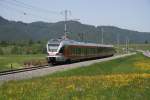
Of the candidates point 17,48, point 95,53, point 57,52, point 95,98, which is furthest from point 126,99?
point 17,48

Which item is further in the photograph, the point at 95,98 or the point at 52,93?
the point at 52,93

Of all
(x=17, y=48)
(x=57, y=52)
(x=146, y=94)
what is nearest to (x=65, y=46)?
(x=57, y=52)

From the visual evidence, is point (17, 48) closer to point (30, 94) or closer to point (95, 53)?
point (95, 53)

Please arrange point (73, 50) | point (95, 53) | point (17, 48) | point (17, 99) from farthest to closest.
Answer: point (17, 48) → point (95, 53) → point (73, 50) → point (17, 99)

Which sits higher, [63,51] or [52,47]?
[52,47]

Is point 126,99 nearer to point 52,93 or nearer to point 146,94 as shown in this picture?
point 146,94

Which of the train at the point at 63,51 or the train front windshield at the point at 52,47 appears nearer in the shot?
the train at the point at 63,51

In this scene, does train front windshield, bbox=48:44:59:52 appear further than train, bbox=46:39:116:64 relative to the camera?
Yes

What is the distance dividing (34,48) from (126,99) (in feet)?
350

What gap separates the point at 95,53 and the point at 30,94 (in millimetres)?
62738

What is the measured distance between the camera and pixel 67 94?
1514cm

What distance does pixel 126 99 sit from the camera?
14430mm

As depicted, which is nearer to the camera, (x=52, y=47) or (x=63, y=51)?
(x=63, y=51)

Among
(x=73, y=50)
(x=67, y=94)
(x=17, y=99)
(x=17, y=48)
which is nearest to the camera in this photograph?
(x=17, y=99)
